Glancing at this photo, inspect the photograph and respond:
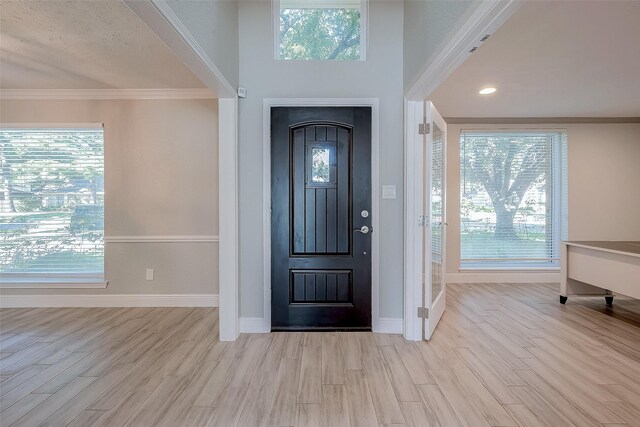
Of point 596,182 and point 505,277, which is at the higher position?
point 596,182

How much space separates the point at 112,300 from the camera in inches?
143

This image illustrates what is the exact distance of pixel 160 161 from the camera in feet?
11.9

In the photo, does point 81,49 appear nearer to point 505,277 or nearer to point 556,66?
point 556,66

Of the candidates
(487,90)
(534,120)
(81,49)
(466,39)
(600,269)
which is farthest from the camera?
(534,120)

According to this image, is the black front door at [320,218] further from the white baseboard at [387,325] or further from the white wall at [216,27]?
the white wall at [216,27]

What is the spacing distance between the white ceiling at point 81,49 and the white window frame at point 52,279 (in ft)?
1.37

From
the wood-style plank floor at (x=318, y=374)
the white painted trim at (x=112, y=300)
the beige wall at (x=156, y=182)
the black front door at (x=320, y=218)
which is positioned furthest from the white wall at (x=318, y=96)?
the white painted trim at (x=112, y=300)

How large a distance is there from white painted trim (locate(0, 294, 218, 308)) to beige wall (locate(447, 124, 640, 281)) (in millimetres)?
3570

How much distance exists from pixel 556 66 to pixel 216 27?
3.04 metres

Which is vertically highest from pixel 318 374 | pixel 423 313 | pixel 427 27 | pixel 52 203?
pixel 427 27

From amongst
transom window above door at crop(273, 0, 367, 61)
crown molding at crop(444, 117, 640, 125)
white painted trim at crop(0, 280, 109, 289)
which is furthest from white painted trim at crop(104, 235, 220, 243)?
crown molding at crop(444, 117, 640, 125)

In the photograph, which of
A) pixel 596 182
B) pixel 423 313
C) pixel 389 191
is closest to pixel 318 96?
pixel 389 191

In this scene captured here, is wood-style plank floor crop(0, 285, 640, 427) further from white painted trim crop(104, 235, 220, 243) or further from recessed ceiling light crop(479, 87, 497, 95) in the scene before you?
recessed ceiling light crop(479, 87, 497, 95)

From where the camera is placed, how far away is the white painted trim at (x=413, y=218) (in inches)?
107
